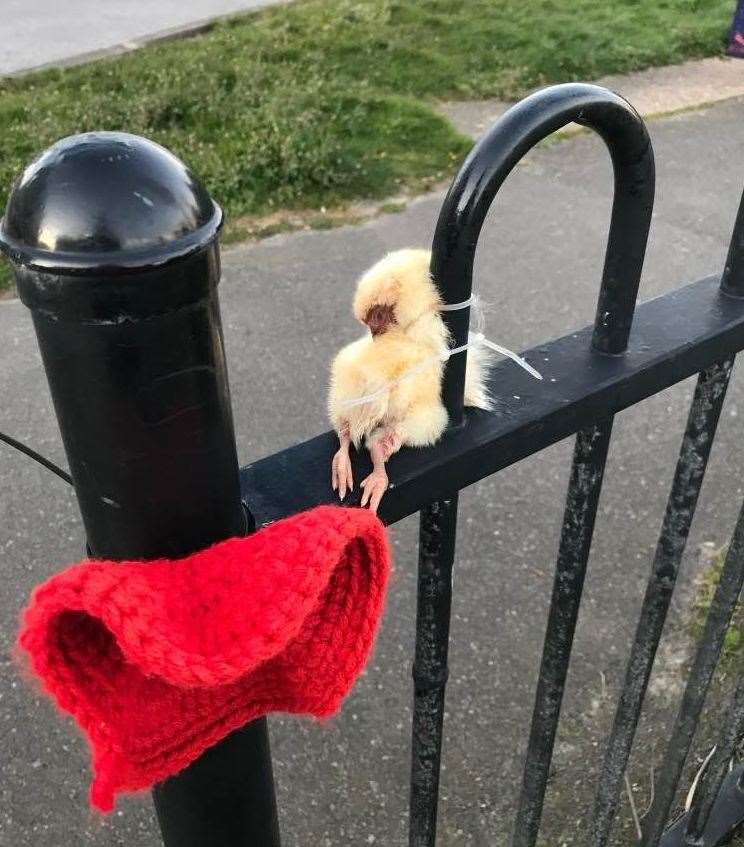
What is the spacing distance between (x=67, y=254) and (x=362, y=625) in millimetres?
397

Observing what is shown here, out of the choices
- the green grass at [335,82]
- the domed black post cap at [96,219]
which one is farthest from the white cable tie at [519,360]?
the green grass at [335,82]

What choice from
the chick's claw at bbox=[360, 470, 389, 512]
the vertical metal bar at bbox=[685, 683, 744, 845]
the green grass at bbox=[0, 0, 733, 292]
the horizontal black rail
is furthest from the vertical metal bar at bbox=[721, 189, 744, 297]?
the green grass at bbox=[0, 0, 733, 292]

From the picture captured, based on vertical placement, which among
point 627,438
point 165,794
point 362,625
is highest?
point 362,625

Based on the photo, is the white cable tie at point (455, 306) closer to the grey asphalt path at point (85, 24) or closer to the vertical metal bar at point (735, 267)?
the vertical metal bar at point (735, 267)

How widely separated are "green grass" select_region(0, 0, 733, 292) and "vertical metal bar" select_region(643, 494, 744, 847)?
3.64 metres

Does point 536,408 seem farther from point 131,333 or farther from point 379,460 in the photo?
point 131,333

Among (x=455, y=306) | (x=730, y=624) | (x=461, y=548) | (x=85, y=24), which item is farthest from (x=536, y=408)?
(x=85, y=24)

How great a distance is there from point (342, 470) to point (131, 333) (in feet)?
0.96

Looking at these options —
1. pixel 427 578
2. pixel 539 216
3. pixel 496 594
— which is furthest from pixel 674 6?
pixel 427 578

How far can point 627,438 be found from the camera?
3.29 m

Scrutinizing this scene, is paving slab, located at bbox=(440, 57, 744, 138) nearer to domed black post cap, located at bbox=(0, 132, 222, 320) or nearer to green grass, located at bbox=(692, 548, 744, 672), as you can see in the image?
green grass, located at bbox=(692, 548, 744, 672)

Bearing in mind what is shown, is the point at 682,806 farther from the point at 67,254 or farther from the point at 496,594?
the point at 67,254

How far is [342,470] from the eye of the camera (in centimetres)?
86

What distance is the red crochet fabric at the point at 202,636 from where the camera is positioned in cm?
65
